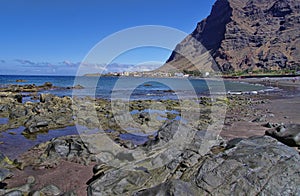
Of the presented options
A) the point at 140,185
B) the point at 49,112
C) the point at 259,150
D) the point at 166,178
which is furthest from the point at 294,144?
the point at 49,112

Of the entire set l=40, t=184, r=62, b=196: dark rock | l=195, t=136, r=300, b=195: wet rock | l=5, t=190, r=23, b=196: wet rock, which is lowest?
l=40, t=184, r=62, b=196: dark rock

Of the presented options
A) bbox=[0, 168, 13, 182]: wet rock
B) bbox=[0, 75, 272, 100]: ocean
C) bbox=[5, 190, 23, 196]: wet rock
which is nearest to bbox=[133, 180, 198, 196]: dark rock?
bbox=[5, 190, 23, 196]: wet rock

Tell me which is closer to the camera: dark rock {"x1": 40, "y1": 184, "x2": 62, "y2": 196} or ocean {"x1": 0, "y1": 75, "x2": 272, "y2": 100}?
dark rock {"x1": 40, "y1": 184, "x2": 62, "y2": 196}

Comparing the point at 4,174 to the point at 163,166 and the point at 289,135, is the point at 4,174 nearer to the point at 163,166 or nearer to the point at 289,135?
the point at 163,166

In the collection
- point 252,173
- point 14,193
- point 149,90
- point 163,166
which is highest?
point 252,173

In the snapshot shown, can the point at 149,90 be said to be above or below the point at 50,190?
below

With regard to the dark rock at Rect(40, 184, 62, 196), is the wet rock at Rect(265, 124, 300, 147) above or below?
above

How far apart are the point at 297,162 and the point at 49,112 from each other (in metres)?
18.8

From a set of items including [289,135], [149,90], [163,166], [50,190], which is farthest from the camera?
[149,90]

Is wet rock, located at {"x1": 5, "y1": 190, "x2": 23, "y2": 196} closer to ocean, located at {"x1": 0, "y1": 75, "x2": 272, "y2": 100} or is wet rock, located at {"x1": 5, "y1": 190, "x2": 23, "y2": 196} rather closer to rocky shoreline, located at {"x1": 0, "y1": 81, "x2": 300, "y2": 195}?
rocky shoreline, located at {"x1": 0, "y1": 81, "x2": 300, "y2": 195}

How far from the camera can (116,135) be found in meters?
14.1

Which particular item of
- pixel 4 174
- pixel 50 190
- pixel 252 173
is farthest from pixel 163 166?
pixel 4 174

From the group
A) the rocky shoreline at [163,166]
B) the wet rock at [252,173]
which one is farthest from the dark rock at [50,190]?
the wet rock at [252,173]

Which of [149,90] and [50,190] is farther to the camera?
[149,90]
